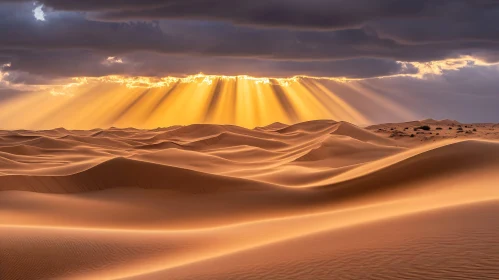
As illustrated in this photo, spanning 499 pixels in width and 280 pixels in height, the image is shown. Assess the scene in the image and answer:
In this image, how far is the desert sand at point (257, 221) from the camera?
21.6 feet

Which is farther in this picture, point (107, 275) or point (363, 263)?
point (107, 275)

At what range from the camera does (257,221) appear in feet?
45.4

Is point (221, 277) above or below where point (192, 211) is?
below

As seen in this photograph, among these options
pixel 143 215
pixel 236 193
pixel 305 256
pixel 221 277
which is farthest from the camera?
pixel 236 193

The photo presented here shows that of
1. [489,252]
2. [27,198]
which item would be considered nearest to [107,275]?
[489,252]

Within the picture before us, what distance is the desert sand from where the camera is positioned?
21.6ft

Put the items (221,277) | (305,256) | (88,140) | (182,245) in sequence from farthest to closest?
(88,140) → (182,245) → (305,256) → (221,277)

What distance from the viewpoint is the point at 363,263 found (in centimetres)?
635

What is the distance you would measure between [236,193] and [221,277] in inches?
499

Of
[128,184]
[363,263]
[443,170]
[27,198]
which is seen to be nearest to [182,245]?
[363,263]

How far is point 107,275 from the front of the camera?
8609 millimetres

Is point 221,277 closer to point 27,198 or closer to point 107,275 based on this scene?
point 107,275

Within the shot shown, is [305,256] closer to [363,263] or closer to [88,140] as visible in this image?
[363,263]

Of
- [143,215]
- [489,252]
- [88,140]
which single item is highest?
[88,140]
